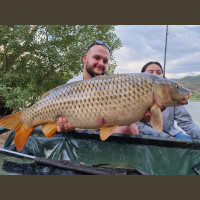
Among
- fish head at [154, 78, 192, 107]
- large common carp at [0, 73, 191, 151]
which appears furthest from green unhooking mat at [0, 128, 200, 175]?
fish head at [154, 78, 192, 107]

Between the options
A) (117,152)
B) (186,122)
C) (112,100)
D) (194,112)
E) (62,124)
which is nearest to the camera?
(112,100)

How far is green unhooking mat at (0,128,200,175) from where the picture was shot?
3.86 ft

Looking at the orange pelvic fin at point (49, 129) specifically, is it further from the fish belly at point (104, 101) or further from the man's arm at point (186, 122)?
the man's arm at point (186, 122)

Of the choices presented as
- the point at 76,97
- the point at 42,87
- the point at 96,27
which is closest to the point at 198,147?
the point at 76,97

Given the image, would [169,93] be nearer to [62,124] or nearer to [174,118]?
[62,124]

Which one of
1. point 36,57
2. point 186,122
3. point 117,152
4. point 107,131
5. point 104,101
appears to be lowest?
point 117,152

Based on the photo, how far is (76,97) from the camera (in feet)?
3.58

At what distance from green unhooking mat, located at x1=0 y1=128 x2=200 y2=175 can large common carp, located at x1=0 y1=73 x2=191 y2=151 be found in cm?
23

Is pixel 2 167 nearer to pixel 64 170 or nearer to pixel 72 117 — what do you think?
pixel 64 170

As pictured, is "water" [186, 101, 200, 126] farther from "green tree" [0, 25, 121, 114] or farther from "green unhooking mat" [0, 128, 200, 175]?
"green unhooking mat" [0, 128, 200, 175]

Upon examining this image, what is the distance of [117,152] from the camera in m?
1.36

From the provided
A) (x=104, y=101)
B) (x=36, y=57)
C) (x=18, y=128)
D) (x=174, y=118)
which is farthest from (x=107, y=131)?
(x=36, y=57)

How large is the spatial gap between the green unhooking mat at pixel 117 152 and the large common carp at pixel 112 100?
228mm

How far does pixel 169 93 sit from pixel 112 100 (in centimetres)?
30
